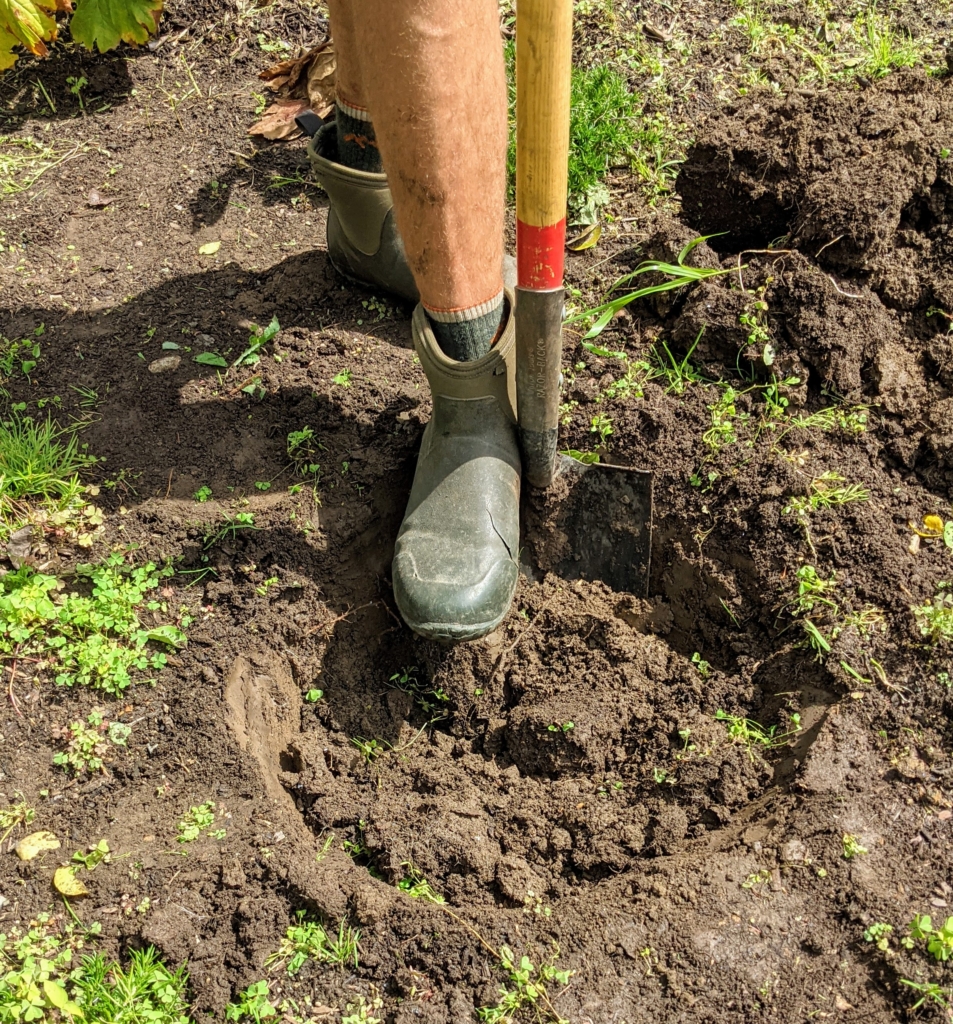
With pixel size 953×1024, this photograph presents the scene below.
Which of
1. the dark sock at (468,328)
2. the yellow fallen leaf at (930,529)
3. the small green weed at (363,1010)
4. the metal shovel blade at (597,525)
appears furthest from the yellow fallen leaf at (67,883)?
the yellow fallen leaf at (930,529)

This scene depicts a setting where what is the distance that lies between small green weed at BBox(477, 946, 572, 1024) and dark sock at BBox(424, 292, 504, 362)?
137cm

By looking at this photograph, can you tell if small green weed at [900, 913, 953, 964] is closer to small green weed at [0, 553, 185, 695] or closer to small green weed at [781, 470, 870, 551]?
small green weed at [781, 470, 870, 551]

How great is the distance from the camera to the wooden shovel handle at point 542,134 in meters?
1.56

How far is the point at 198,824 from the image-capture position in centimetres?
202

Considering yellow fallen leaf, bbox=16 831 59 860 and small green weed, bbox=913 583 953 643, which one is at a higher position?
small green weed, bbox=913 583 953 643

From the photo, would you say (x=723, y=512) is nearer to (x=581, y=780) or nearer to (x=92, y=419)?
(x=581, y=780)

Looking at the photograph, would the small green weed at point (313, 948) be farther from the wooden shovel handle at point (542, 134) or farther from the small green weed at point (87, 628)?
the wooden shovel handle at point (542, 134)

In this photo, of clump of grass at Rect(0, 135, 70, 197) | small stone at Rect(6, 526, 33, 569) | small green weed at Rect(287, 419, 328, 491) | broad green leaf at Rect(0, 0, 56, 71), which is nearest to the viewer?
small stone at Rect(6, 526, 33, 569)

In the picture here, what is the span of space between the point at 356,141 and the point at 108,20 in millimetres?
1609

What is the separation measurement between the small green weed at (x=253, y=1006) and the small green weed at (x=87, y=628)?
80 centimetres

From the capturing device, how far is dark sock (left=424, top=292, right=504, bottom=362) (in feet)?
6.86

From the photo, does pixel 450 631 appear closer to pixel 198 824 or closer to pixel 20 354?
pixel 198 824

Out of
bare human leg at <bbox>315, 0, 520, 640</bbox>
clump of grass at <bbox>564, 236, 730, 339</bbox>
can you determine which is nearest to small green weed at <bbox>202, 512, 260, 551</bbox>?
bare human leg at <bbox>315, 0, 520, 640</bbox>

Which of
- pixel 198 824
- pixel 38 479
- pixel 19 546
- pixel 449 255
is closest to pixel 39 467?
pixel 38 479
